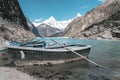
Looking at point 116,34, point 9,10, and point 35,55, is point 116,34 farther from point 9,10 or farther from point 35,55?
point 35,55

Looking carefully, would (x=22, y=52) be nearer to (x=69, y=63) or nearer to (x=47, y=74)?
→ (x=47, y=74)

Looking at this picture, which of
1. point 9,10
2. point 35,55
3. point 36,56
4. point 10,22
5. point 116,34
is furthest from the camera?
point 116,34

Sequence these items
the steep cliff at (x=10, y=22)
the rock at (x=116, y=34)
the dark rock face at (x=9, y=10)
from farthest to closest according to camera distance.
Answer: the rock at (x=116, y=34)
the dark rock face at (x=9, y=10)
the steep cliff at (x=10, y=22)

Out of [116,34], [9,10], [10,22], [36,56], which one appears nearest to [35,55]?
[36,56]

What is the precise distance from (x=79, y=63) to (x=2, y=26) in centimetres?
8152

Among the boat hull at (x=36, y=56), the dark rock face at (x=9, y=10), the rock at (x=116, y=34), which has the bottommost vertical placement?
the boat hull at (x=36, y=56)

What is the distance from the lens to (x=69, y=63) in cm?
3278

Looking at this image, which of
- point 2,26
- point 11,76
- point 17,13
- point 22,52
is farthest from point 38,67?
point 17,13

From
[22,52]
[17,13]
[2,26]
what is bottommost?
[22,52]

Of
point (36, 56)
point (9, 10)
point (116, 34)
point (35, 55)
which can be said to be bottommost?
point (36, 56)

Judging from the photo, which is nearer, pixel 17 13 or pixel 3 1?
pixel 3 1

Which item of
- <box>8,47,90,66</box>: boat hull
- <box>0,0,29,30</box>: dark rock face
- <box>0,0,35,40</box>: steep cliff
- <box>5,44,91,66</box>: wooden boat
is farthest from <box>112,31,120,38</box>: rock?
<box>5,44,91,66</box>: wooden boat

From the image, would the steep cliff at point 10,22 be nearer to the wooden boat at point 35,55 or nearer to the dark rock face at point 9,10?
the dark rock face at point 9,10

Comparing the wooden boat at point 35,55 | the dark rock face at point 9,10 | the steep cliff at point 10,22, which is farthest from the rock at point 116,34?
the wooden boat at point 35,55
